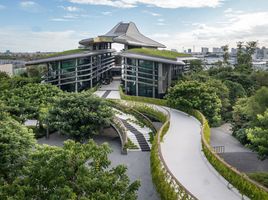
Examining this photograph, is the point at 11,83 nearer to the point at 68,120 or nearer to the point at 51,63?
the point at 51,63

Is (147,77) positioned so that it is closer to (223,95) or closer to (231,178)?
(223,95)

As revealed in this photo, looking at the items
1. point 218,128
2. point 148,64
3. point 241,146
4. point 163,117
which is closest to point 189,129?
point 163,117

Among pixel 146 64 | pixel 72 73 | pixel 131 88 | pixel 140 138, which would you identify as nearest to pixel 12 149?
pixel 140 138

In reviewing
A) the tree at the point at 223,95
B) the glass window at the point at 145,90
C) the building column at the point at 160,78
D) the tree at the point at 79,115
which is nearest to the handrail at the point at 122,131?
the tree at the point at 79,115

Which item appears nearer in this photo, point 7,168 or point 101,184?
point 101,184

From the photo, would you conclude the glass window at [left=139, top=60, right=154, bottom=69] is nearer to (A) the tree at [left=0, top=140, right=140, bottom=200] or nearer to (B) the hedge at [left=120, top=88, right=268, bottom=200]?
(B) the hedge at [left=120, top=88, right=268, bottom=200]

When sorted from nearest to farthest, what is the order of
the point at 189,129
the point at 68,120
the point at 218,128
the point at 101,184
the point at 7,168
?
the point at 101,184, the point at 7,168, the point at 189,129, the point at 68,120, the point at 218,128

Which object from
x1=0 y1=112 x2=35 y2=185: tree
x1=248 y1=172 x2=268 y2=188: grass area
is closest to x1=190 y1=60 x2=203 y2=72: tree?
x1=248 y1=172 x2=268 y2=188: grass area
